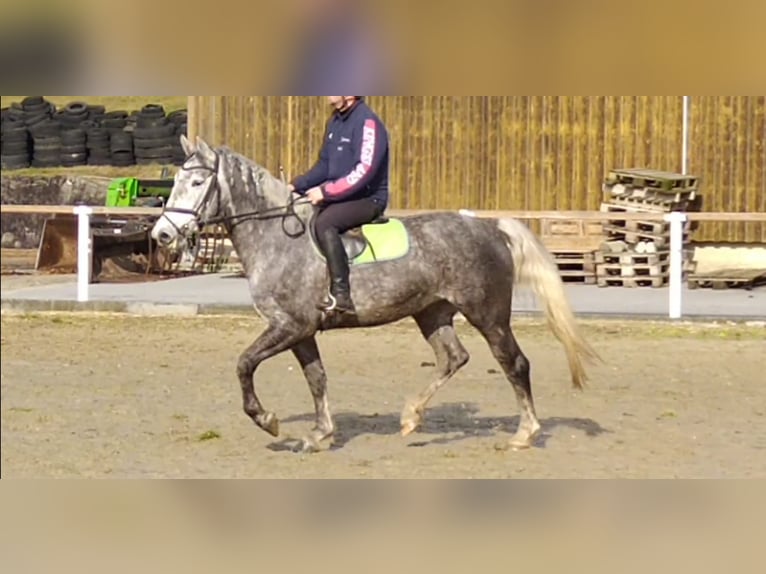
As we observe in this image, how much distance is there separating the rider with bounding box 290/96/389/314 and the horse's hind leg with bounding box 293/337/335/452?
0.41 meters

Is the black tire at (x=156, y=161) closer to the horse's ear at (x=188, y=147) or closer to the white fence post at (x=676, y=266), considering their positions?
the white fence post at (x=676, y=266)

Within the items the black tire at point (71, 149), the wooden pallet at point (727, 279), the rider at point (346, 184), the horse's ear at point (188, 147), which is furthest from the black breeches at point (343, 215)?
the black tire at point (71, 149)

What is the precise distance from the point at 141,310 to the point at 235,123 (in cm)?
368

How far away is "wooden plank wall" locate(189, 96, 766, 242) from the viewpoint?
16.8 metres

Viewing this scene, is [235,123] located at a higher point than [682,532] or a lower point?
higher

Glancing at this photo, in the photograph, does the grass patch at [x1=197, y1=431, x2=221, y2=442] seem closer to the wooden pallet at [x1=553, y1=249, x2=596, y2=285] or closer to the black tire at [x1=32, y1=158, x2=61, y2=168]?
the wooden pallet at [x1=553, y1=249, x2=596, y2=285]

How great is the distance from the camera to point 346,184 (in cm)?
782

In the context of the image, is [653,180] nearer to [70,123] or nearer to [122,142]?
[122,142]

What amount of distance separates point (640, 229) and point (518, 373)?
824cm

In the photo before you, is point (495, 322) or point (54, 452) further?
point (495, 322)
